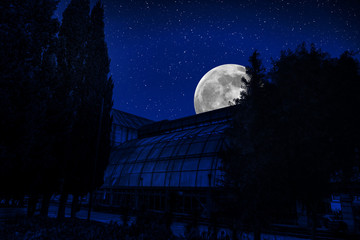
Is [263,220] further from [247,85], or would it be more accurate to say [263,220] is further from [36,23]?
[36,23]

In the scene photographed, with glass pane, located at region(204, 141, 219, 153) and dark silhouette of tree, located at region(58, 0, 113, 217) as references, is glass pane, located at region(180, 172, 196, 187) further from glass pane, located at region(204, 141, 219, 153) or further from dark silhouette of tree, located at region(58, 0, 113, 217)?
dark silhouette of tree, located at region(58, 0, 113, 217)

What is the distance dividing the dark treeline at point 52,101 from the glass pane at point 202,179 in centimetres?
1018

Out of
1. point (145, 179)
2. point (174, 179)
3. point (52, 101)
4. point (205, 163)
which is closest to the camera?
point (52, 101)

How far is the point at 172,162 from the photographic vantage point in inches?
1180

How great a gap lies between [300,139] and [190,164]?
59.4ft

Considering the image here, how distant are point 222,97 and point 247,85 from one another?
24664 millimetres

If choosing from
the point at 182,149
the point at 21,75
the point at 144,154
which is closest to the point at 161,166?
the point at 182,149

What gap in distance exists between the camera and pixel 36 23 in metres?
14.9

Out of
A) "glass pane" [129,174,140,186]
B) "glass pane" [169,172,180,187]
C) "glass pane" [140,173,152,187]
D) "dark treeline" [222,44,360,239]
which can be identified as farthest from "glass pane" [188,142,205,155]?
"dark treeline" [222,44,360,239]

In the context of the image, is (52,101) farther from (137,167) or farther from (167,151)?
(137,167)

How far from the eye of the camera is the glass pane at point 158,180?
29.5 metres

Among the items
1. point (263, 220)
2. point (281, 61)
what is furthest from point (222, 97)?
point (263, 220)

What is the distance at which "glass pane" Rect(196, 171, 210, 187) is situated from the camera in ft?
82.4

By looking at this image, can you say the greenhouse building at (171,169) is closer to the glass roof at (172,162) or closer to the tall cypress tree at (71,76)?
the glass roof at (172,162)
